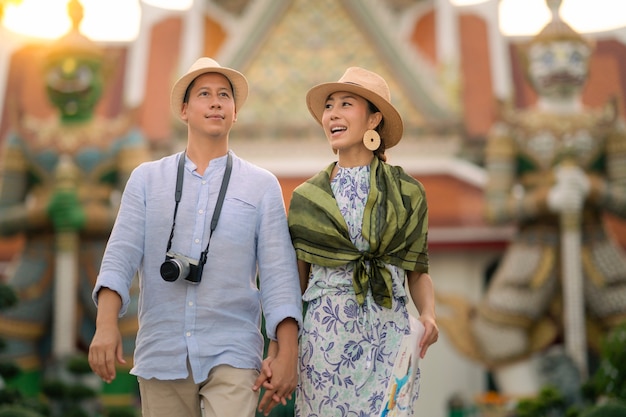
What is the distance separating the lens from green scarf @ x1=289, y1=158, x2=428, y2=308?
8.46 ft

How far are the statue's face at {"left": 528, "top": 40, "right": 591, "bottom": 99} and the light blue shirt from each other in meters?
4.95

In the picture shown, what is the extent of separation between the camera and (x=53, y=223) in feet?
24.1

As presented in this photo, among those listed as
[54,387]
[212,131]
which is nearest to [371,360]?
[212,131]

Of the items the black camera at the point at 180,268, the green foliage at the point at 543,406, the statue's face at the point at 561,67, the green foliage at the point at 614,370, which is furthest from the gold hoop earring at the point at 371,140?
the statue's face at the point at 561,67

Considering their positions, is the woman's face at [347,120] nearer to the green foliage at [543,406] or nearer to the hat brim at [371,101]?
the hat brim at [371,101]

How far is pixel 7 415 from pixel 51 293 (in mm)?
2676

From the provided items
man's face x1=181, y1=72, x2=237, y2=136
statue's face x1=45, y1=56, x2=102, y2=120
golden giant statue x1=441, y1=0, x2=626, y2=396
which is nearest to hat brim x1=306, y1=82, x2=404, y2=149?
man's face x1=181, y1=72, x2=237, y2=136

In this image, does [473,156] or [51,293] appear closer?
[51,293]

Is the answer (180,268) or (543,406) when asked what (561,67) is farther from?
(180,268)

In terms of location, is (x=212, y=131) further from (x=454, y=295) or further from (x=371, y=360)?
(x=454, y=295)

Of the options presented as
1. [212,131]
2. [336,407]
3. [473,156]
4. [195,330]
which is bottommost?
[336,407]

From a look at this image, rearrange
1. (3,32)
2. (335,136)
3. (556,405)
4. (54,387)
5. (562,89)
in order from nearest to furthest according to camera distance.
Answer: (335,136) → (556,405) → (54,387) → (562,89) → (3,32)

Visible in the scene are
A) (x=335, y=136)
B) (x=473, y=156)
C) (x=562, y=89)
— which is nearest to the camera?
(x=335, y=136)

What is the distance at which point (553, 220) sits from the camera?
702cm
